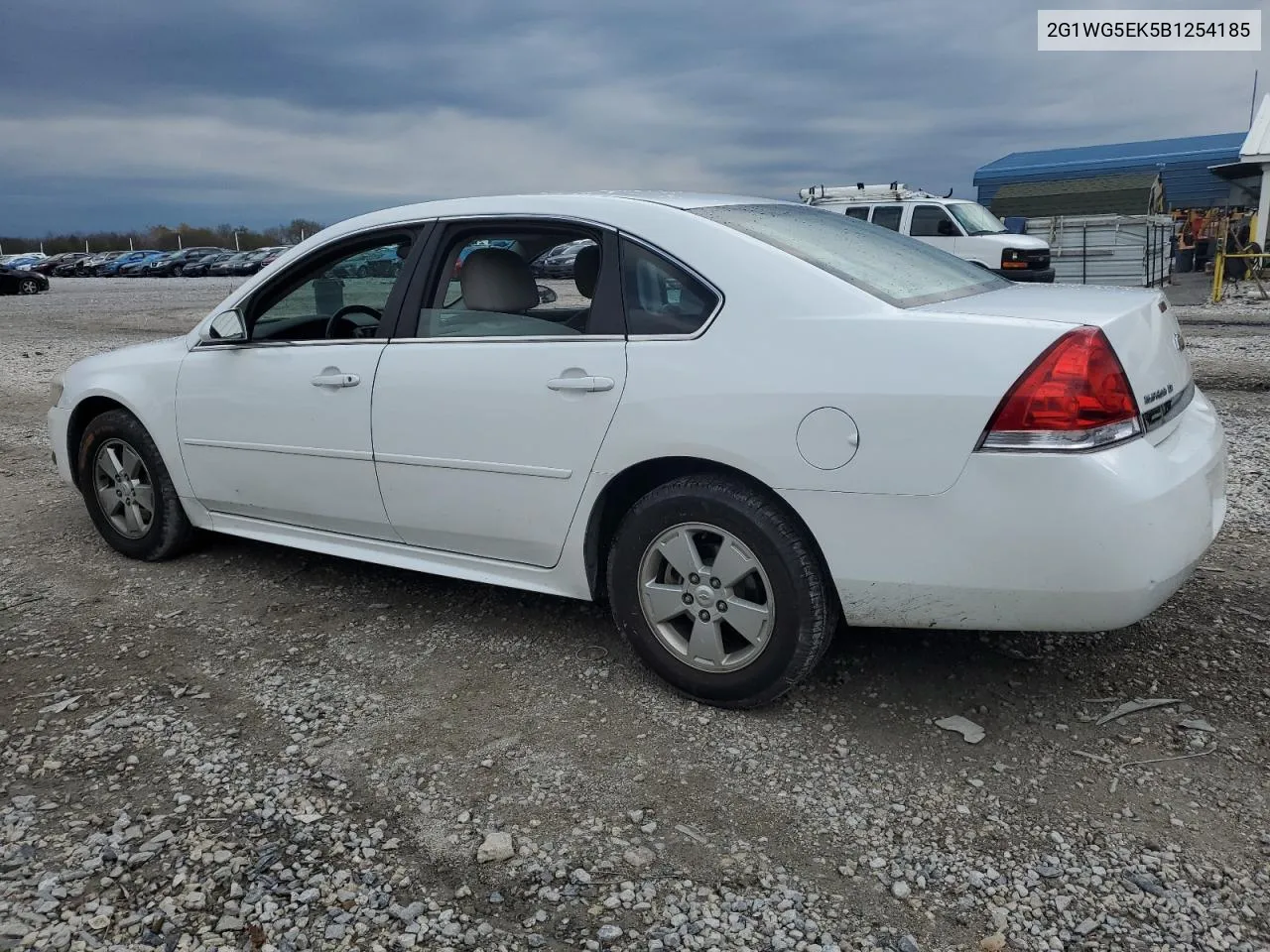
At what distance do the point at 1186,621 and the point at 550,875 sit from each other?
2641mm

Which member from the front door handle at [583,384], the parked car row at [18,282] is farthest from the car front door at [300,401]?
the parked car row at [18,282]

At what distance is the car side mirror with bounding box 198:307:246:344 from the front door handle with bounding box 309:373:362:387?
0.59m

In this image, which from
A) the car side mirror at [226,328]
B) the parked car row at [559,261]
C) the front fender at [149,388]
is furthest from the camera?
the front fender at [149,388]

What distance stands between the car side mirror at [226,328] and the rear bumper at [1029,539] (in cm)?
262

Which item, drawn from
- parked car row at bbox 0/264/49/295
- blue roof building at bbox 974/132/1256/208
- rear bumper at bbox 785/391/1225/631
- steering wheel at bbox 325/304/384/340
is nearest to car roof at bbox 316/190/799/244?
steering wheel at bbox 325/304/384/340

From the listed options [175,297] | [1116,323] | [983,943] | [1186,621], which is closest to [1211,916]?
[983,943]

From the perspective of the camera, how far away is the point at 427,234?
389 centimetres

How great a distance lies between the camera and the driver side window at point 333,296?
13.4 ft

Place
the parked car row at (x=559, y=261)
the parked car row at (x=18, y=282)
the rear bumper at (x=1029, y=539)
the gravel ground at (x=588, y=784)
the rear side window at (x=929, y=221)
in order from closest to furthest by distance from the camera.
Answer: the gravel ground at (x=588, y=784), the rear bumper at (x=1029, y=539), the parked car row at (x=559, y=261), the rear side window at (x=929, y=221), the parked car row at (x=18, y=282)

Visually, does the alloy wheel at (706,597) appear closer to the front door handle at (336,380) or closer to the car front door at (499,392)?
the car front door at (499,392)

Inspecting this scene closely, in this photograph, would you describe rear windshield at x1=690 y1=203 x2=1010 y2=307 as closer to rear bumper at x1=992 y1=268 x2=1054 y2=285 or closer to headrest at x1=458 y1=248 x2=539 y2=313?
headrest at x1=458 y1=248 x2=539 y2=313

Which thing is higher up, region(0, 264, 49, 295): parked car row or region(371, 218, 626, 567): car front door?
region(0, 264, 49, 295): parked car row

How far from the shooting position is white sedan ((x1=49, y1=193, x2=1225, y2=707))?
107 inches

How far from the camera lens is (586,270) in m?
3.63
